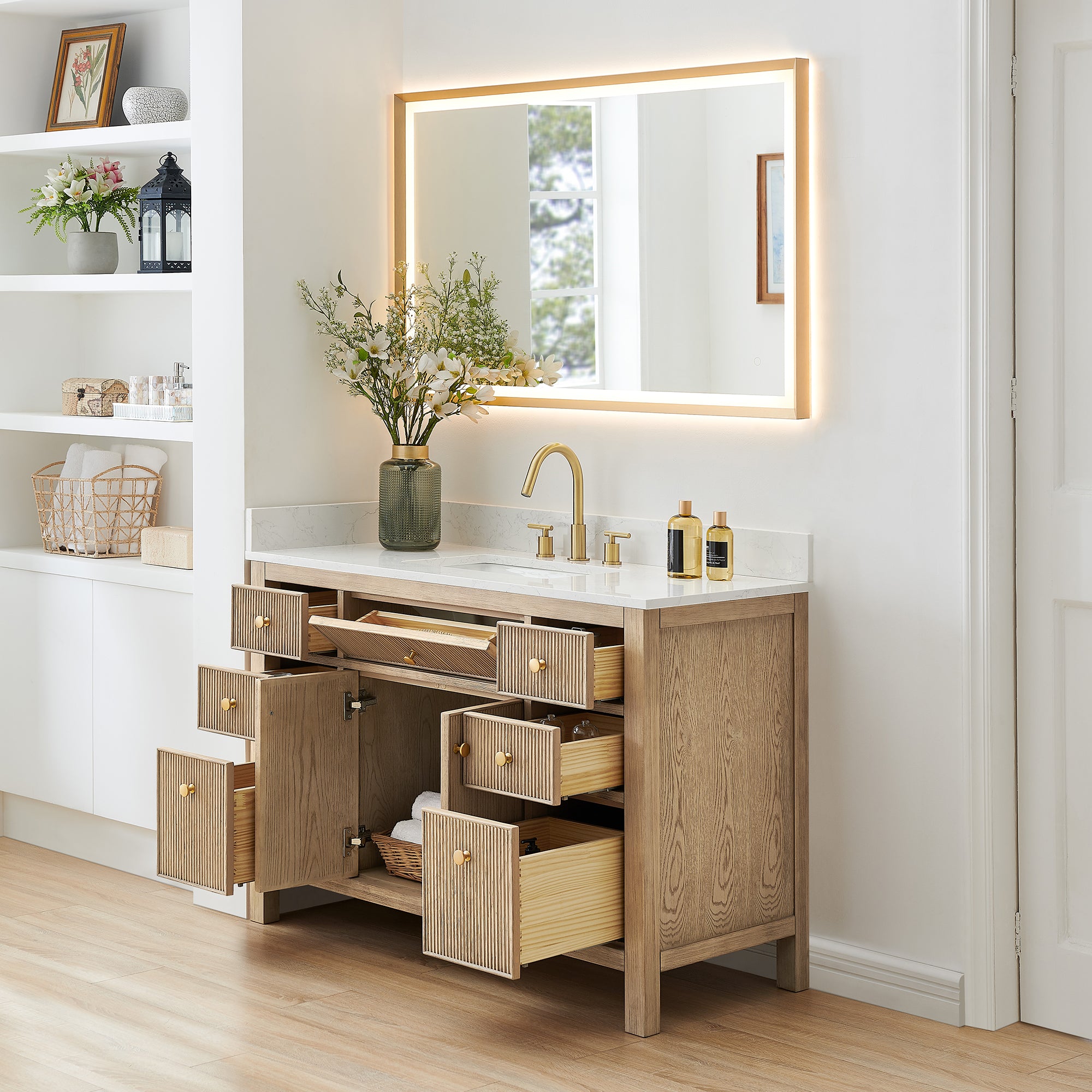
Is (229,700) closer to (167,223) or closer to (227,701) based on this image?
(227,701)

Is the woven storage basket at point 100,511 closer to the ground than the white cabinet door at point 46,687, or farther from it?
farther from it

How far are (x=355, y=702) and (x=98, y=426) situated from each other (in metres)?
1.05

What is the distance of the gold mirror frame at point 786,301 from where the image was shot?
3.18 metres

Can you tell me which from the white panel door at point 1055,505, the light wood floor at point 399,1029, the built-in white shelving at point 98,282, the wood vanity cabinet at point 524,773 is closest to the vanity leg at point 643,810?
the wood vanity cabinet at point 524,773

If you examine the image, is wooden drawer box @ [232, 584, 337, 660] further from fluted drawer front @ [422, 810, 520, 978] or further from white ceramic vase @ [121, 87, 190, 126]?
white ceramic vase @ [121, 87, 190, 126]

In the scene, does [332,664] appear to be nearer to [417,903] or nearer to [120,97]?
[417,903]

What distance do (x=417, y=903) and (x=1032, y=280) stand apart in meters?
1.72

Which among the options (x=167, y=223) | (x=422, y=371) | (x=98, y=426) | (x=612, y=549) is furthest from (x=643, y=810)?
(x=167, y=223)

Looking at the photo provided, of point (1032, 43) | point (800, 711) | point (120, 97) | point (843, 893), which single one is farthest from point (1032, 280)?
point (120, 97)

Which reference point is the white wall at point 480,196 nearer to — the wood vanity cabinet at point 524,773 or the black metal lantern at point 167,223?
the black metal lantern at point 167,223

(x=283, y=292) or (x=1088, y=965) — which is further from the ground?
(x=283, y=292)

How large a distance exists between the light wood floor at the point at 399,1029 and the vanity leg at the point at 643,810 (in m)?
0.12

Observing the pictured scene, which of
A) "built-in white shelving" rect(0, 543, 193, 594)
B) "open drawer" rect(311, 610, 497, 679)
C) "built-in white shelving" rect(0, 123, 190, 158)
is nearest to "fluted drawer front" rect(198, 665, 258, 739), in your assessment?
"open drawer" rect(311, 610, 497, 679)

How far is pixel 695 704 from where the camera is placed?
301 centimetres
